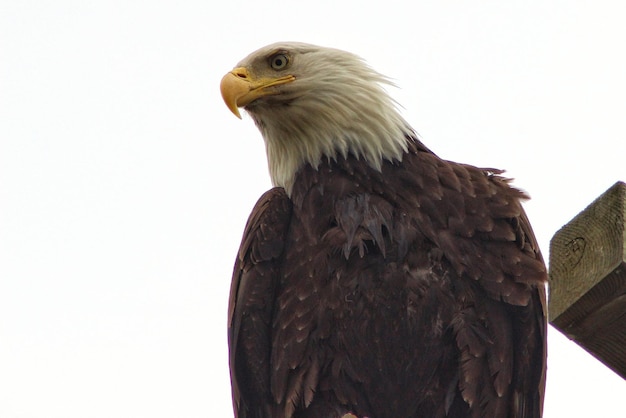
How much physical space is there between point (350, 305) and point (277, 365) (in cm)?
45

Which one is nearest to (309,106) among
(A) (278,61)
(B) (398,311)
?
(A) (278,61)

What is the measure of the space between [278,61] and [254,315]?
1.42 metres

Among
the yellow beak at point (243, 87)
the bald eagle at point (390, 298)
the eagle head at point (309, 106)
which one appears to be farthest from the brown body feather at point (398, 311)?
the yellow beak at point (243, 87)

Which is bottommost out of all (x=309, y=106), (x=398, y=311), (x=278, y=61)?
(x=398, y=311)

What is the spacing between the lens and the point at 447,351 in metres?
4.59

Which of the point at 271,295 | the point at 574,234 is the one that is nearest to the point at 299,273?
Answer: the point at 271,295

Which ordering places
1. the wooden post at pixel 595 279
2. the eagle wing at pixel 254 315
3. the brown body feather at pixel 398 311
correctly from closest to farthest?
the wooden post at pixel 595 279
the brown body feather at pixel 398 311
the eagle wing at pixel 254 315

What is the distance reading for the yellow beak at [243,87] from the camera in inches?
206

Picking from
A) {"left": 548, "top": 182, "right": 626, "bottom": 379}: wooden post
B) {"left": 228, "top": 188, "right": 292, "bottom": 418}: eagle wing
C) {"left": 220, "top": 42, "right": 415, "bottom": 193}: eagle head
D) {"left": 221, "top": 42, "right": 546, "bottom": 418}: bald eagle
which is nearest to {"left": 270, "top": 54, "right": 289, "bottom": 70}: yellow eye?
{"left": 220, "top": 42, "right": 415, "bottom": 193}: eagle head

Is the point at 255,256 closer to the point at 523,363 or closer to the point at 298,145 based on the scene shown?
the point at 298,145

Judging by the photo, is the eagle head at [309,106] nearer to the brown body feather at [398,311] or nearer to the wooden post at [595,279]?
the brown body feather at [398,311]

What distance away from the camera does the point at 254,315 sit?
4855 mm

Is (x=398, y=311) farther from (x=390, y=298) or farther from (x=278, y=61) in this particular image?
(x=278, y=61)

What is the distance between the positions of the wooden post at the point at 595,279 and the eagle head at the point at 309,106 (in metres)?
1.86
